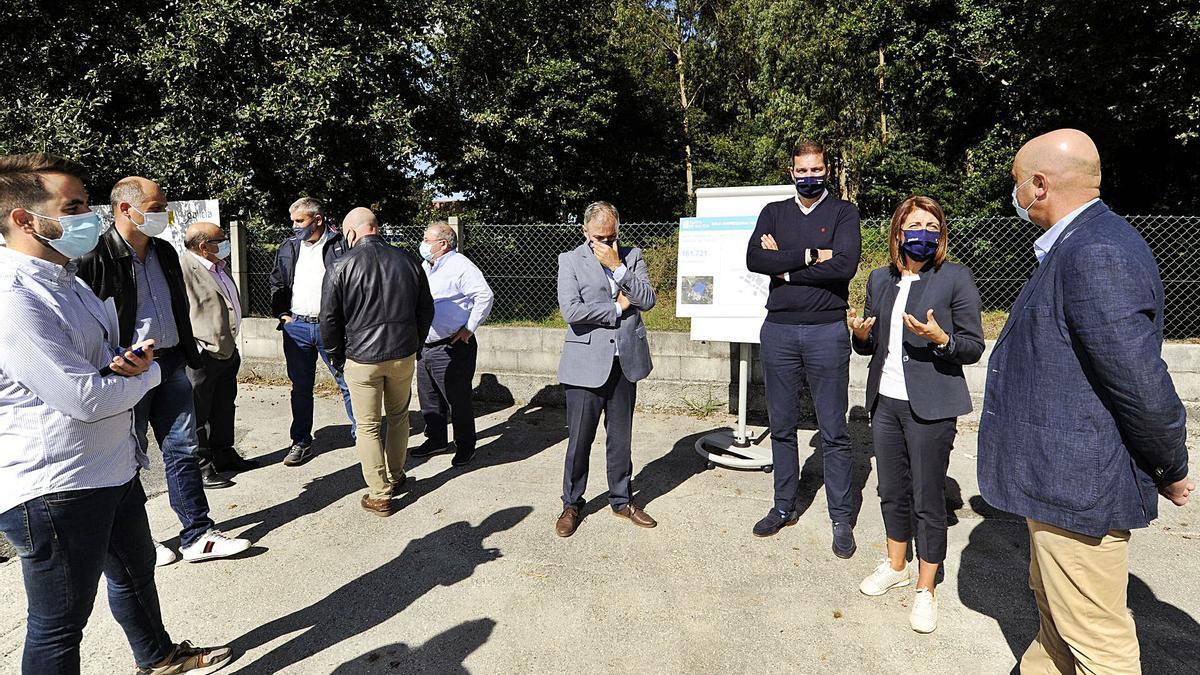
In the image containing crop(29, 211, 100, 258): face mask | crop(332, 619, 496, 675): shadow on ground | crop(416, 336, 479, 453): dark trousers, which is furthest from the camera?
crop(416, 336, 479, 453): dark trousers

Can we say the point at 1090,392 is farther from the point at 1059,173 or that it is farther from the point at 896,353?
the point at 896,353

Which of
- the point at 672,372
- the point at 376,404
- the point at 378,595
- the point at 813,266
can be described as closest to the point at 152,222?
the point at 376,404

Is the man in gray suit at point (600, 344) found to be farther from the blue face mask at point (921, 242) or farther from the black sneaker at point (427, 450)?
the black sneaker at point (427, 450)

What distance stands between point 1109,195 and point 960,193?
3.58 metres

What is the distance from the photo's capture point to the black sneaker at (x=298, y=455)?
5.19m

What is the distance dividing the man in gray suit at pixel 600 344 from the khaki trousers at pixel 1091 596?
226 centimetres

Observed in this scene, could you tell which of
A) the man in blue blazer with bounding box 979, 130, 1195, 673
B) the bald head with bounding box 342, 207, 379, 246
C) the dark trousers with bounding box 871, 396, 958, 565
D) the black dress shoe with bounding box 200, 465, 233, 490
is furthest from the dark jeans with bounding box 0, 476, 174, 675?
the dark trousers with bounding box 871, 396, 958, 565

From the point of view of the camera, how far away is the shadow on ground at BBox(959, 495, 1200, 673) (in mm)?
2717

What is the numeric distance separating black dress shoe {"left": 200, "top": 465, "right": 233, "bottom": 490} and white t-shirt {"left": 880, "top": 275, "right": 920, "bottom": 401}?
4449 mm

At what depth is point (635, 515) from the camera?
4031mm

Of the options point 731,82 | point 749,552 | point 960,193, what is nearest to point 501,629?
point 749,552

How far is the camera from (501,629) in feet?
9.68

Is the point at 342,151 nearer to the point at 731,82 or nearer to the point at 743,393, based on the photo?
the point at 743,393

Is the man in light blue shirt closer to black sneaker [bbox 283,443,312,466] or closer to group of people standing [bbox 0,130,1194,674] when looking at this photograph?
group of people standing [bbox 0,130,1194,674]
